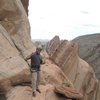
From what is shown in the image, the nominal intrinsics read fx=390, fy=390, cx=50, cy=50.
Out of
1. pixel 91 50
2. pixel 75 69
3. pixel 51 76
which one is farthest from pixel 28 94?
pixel 91 50

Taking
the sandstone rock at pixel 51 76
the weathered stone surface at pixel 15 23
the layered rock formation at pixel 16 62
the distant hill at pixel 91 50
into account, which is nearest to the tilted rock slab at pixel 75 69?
the layered rock formation at pixel 16 62

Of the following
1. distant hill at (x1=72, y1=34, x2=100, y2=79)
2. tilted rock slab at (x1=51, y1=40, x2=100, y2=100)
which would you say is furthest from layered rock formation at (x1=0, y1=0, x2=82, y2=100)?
distant hill at (x1=72, y1=34, x2=100, y2=79)

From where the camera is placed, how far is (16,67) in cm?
→ 2178

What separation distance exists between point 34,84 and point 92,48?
51.9m

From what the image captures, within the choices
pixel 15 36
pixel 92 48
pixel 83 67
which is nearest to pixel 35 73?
pixel 15 36

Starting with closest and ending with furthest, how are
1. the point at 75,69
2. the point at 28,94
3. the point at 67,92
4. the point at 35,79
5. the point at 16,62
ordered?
the point at 28,94 < the point at 35,79 < the point at 67,92 < the point at 16,62 < the point at 75,69

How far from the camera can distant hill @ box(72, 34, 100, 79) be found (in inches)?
2616

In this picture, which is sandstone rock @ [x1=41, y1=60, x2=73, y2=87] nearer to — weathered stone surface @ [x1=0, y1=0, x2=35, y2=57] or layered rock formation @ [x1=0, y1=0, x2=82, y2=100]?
layered rock formation @ [x1=0, y1=0, x2=82, y2=100]

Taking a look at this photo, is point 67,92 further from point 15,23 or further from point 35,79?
point 15,23

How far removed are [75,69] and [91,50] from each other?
36549 mm

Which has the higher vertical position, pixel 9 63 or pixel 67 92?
pixel 9 63

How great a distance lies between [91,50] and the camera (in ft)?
235

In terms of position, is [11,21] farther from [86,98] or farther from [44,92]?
[86,98]

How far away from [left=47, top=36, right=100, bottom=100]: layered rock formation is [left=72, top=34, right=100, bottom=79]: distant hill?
25.6 m
